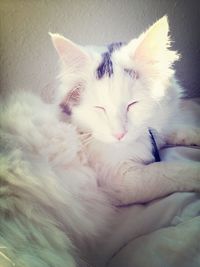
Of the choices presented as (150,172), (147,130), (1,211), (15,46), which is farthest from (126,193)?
(15,46)

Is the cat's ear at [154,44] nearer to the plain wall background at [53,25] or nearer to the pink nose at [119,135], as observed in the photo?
the plain wall background at [53,25]

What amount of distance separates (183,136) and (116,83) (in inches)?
9.6

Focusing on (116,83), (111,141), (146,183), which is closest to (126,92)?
(116,83)

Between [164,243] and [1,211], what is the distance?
412 millimetres

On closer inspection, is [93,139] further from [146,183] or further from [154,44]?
[154,44]

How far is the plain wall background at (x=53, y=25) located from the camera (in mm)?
1074

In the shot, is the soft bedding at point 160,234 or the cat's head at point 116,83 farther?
the cat's head at point 116,83

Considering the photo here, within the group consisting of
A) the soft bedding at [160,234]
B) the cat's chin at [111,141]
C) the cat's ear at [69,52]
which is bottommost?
the soft bedding at [160,234]

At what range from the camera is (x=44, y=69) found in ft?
3.56

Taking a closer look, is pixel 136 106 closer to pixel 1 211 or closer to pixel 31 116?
pixel 31 116

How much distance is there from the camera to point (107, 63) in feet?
3.56

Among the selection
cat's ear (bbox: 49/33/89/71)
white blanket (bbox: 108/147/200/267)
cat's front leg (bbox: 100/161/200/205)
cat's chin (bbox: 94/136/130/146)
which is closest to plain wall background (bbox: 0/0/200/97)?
cat's ear (bbox: 49/33/89/71)

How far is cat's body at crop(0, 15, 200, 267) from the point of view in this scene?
1.02m

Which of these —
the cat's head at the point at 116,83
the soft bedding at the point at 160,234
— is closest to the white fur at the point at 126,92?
the cat's head at the point at 116,83
